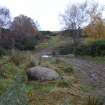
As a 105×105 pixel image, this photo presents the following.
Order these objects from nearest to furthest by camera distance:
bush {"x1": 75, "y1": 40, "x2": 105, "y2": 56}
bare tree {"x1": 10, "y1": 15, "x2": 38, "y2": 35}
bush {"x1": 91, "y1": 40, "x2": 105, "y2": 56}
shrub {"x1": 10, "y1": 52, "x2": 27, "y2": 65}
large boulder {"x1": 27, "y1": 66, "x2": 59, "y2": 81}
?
large boulder {"x1": 27, "y1": 66, "x2": 59, "y2": 81} < shrub {"x1": 10, "y1": 52, "x2": 27, "y2": 65} < bush {"x1": 91, "y1": 40, "x2": 105, "y2": 56} < bush {"x1": 75, "y1": 40, "x2": 105, "y2": 56} < bare tree {"x1": 10, "y1": 15, "x2": 38, "y2": 35}

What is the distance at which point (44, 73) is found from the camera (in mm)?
12008

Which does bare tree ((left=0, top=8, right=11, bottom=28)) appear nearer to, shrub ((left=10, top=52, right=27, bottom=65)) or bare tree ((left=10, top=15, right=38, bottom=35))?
bare tree ((left=10, top=15, right=38, bottom=35))

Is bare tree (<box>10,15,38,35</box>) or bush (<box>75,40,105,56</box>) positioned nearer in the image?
bush (<box>75,40,105,56</box>)

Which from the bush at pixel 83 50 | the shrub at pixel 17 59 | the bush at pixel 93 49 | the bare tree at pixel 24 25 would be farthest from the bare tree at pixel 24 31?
the shrub at pixel 17 59

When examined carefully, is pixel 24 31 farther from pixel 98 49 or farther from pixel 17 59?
pixel 17 59

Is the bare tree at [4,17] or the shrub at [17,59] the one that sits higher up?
the bare tree at [4,17]

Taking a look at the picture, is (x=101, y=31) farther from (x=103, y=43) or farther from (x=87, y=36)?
(x=103, y=43)

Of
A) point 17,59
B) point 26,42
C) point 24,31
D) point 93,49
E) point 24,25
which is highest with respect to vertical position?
point 24,25

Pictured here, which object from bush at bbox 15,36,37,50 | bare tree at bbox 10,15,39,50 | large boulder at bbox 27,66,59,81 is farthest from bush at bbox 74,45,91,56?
large boulder at bbox 27,66,59,81

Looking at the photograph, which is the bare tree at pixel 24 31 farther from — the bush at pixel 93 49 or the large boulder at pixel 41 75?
the large boulder at pixel 41 75

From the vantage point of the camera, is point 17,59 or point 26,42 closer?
point 17,59

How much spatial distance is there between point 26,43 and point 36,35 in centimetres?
691

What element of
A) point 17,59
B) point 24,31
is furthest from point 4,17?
point 17,59

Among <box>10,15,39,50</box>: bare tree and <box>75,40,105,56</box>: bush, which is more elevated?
<box>10,15,39,50</box>: bare tree
